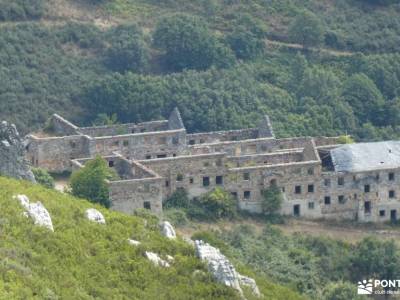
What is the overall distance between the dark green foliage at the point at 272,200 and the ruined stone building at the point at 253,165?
22 centimetres

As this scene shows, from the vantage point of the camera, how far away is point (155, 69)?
370ft

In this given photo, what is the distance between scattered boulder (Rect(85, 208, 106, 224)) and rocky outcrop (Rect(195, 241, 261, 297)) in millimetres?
3314

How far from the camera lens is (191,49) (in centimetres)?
11238

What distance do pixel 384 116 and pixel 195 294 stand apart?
153 feet

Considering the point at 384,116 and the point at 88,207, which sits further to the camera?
the point at 384,116

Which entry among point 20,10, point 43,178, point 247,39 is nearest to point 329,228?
point 43,178

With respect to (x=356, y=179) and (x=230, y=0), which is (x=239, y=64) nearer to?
(x=230, y=0)

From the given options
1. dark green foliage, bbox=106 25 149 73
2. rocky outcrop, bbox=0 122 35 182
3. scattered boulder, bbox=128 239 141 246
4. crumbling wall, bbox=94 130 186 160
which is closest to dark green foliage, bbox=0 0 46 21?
dark green foliage, bbox=106 25 149 73

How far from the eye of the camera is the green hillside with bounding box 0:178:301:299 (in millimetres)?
59875

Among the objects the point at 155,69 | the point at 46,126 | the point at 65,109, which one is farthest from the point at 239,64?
the point at 46,126

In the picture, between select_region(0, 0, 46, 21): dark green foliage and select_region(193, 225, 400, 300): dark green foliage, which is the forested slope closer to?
select_region(0, 0, 46, 21): dark green foliage

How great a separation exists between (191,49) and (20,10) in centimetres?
953

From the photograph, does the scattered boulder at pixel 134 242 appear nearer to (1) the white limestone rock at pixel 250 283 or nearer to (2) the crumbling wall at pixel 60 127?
(1) the white limestone rock at pixel 250 283

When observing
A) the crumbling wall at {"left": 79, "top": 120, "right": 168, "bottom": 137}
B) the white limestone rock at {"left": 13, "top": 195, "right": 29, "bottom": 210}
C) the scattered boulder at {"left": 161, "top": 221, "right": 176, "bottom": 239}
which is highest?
the white limestone rock at {"left": 13, "top": 195, "right": 29, "bottom": 210}
